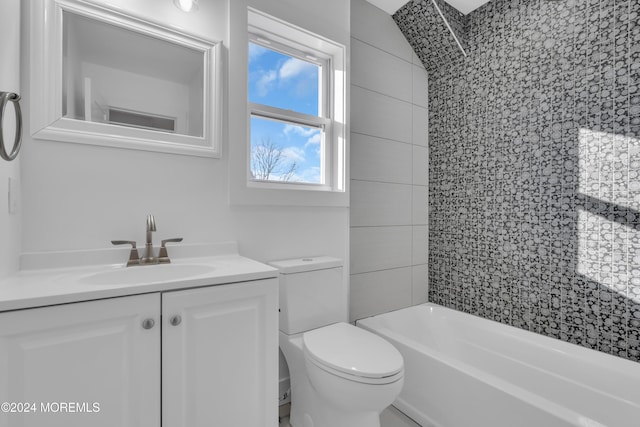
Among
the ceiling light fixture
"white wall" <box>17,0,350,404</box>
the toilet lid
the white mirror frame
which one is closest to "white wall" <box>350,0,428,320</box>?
"white wall" <box>17,0,350,404</box>

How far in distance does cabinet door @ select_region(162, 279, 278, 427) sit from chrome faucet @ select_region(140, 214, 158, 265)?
0.40m

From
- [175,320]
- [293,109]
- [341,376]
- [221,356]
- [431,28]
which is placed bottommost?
[341,376]

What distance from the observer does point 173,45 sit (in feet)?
4.95

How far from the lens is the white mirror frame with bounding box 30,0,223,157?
1208 mm

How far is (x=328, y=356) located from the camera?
1322 mm

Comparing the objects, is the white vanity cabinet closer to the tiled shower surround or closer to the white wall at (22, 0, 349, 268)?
the white wall at (22, 0, 349, 268)

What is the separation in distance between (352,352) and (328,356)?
0.11 m

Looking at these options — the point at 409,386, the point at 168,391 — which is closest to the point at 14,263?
the point at 168,391

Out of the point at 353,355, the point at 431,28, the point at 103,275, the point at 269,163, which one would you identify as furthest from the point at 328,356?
the point at 431,28

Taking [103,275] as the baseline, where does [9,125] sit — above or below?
above

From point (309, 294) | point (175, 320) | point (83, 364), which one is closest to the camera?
point (83, 364)

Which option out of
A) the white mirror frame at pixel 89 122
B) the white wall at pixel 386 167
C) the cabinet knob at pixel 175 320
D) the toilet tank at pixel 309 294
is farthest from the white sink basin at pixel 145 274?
the white wall at pixel 386 167

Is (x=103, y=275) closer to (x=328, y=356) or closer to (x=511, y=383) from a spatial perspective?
(x=328, y=356)

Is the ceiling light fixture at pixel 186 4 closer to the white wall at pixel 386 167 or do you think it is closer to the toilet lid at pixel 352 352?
the white wall at pixel 386 167
